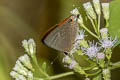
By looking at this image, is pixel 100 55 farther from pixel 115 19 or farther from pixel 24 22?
pixel 24 22

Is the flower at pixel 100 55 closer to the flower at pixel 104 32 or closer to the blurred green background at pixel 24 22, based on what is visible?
the flower at pixel 104 32

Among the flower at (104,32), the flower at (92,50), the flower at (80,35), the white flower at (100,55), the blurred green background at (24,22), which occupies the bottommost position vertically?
the white flower at (100,55)

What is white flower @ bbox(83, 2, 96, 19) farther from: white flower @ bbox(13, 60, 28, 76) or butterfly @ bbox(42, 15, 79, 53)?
white flower @ bbox(13, 60, 28, 76)

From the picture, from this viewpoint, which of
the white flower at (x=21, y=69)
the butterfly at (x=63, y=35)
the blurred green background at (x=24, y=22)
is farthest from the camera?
the blurred green background at (x=24, y=22)

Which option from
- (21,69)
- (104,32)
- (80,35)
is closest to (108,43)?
(104,32)

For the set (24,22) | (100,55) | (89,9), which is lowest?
(100,55)

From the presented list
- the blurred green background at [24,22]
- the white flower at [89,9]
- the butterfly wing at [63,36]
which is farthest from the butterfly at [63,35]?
the blurred green background at [24,22]

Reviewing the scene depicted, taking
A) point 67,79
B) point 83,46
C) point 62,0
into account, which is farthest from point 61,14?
point 83,46
